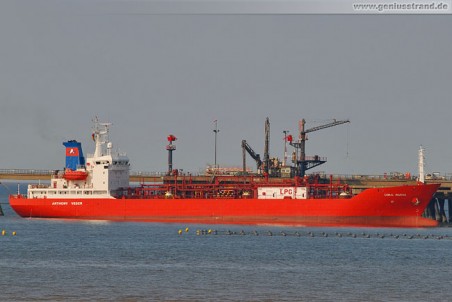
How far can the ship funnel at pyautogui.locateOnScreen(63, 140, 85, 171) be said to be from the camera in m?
110

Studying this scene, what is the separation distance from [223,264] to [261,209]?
37.5 meters

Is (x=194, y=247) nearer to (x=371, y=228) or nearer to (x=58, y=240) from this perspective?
(x=58, y=240)

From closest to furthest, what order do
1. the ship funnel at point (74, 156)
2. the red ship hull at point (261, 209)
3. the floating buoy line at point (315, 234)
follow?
the floating buoy line at point (315, 234)
the red ship hull at point (261, 209)
the ship funnel at point (74, 156)

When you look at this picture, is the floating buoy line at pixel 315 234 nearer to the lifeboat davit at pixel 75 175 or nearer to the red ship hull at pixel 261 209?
the red ship hull at pixel 261 209

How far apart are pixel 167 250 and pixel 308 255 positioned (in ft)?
34.6

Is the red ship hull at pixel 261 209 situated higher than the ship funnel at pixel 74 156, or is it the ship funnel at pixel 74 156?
the ship funnel at pixel 74 156

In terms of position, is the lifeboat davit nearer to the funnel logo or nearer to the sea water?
the funnel logo

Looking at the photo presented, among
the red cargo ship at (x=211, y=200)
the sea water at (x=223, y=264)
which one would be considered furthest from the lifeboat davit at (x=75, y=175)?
the sea water at (x=223, y=264)

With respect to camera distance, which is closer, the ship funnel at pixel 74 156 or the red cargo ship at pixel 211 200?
the red cargo ship at pixel 211 200

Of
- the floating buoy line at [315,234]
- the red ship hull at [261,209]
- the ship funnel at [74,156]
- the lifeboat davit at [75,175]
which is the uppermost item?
the ship funnel at [74,156]

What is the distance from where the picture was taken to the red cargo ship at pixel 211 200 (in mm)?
98000

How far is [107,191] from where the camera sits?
10594 centimetres

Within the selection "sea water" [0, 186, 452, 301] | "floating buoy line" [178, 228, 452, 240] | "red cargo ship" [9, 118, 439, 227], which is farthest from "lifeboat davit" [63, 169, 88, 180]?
"floating buoy line" [178, 228, 452, 240]

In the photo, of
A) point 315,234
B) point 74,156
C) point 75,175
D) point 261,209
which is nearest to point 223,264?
point 315,234
